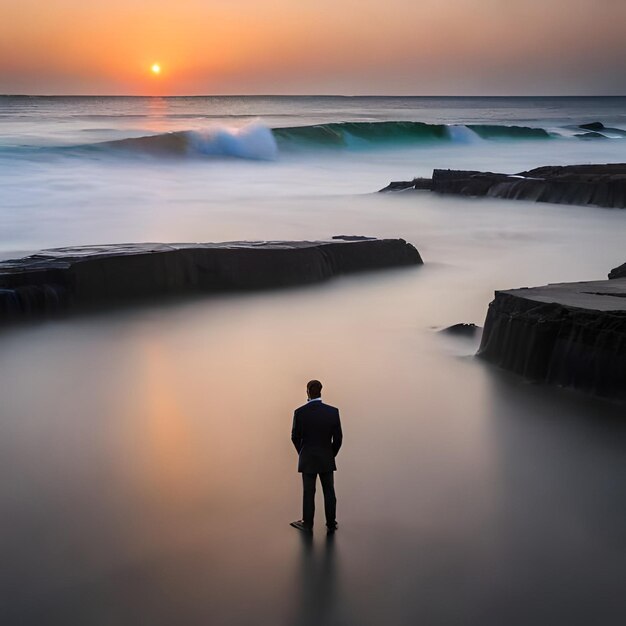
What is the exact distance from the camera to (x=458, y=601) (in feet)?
14.4

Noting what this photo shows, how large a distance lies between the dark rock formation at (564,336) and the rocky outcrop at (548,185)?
13.1m

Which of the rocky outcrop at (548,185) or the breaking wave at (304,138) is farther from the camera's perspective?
the breaking wave at (304,138)

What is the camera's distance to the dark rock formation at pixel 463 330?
31.3 ft

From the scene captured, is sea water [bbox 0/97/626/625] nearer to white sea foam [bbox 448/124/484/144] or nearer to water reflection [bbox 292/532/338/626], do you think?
water reflection [bbox 292/532/338/626]

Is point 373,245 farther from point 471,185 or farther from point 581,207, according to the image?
point 471,185

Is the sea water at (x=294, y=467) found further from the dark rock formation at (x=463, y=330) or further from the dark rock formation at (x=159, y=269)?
the dark rock formation at (x=159, y=269)

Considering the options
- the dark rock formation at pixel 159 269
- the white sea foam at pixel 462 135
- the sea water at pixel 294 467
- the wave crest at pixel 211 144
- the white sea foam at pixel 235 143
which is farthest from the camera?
the white sea foam at pixel 462 135

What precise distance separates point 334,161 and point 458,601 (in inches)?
1544

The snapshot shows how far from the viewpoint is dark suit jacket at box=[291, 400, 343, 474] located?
16.1ft

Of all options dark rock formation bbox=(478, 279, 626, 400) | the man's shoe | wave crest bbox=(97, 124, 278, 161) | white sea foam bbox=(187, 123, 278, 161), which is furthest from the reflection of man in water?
white sea foam bbox=(187, 123, 278, 161)

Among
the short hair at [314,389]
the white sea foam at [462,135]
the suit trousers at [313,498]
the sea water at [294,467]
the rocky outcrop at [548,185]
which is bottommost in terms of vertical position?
the sea water at [294,467]

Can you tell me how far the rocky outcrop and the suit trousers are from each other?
55.8ft

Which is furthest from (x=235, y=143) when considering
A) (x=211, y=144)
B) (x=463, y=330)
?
(x=463, y=330)

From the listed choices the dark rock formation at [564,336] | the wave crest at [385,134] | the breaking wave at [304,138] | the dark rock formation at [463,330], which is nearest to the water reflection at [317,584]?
the dark rock formation at [564,336]
